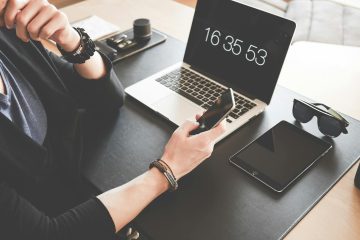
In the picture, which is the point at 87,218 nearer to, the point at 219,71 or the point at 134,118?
the point at 134,118

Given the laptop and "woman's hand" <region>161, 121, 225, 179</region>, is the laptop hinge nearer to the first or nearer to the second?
the laptop

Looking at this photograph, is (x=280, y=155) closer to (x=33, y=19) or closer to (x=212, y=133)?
(x=212, y=133)

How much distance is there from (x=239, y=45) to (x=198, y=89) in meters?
0.18

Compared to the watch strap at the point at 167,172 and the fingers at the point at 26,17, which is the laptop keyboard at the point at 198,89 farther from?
the fingers at the point at 26,17

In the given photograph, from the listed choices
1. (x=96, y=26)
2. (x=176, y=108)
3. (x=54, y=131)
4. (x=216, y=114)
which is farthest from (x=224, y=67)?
(x=96, y=26)

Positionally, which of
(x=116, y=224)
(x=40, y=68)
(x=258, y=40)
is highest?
(x=258, y=40)

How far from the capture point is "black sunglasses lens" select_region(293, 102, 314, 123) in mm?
1029

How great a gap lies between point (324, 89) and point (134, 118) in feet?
2.04

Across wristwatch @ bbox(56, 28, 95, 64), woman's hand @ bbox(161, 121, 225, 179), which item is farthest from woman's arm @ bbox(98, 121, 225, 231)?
wristwatch @ bbox(56, 28, 95, 64)

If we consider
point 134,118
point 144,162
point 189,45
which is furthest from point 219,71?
point 144,162

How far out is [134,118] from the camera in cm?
111

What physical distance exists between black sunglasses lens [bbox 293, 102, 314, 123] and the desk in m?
0.18

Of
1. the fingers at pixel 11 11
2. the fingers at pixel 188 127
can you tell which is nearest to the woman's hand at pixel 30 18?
the fingers at pixel 11 11

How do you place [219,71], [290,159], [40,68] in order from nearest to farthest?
[290,159] < [40,68] < [219,71]
